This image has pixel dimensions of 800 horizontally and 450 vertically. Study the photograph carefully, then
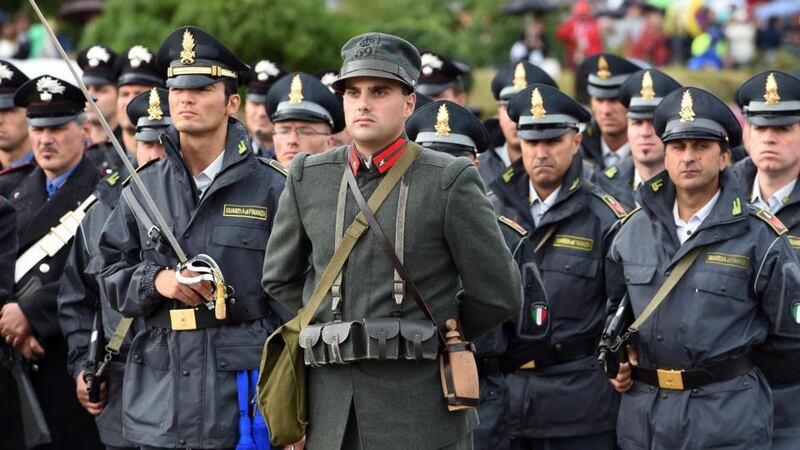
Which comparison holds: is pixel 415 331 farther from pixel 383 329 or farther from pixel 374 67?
pixel 374 67

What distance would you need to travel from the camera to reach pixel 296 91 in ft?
32.2

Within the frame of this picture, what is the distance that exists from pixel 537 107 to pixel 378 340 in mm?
3517

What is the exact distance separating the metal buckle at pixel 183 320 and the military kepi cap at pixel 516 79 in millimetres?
4632

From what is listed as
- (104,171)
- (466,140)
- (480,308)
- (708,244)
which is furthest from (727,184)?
(104,171)

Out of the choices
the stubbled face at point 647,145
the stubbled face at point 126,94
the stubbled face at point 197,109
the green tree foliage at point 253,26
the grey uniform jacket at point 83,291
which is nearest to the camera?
the stubbled face at point 197,109

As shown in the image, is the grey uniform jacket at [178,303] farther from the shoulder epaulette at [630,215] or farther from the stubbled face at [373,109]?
the shoulder epaulette at [630,215]

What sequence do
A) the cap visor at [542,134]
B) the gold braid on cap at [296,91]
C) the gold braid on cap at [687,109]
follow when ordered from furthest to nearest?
the gold braid on cap at [296,91]
the cap visor at [542,134]
the gold braid on cap at [687,109]

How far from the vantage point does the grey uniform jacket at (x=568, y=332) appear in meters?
8.48

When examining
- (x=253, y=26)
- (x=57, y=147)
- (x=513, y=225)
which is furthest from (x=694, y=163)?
(x=253, y=26)

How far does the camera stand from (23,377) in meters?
8.73

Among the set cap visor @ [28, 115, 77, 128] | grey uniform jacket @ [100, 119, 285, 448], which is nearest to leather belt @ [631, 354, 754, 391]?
grey uniform jacket @ [100, 119, 285, 448]

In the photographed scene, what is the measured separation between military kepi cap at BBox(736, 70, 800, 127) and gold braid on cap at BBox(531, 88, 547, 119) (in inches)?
49.6

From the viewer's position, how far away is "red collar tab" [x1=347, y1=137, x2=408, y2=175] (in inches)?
235

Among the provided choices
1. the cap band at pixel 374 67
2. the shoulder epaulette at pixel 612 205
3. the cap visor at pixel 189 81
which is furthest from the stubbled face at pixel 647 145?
the cap band at pixel 374 67
